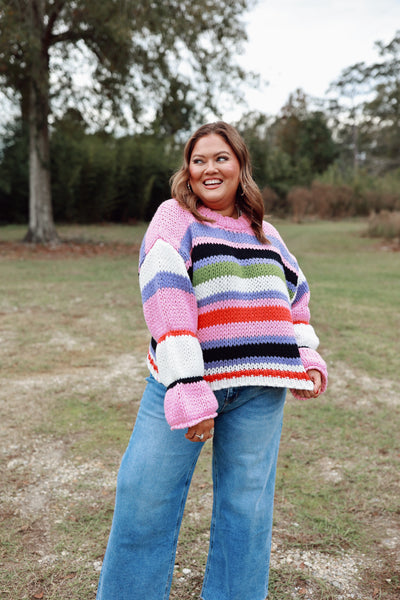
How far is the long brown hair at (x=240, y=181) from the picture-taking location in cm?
168

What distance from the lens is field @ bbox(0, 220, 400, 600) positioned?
85.5 inches

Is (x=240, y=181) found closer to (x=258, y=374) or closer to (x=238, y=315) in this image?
(x=238, y=315)

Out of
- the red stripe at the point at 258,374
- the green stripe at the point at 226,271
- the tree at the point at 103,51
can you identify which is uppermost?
the tree at the point at 103,51

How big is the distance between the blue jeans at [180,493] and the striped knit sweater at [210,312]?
0.30ft

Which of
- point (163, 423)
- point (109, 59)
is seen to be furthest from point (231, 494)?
point (109, 59)

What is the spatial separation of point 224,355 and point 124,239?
14.9 meters

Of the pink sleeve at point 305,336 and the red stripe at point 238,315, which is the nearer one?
the red stripe at point 238,315

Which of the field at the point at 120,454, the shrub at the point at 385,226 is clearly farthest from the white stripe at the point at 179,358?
the shrub at the point at 385,226

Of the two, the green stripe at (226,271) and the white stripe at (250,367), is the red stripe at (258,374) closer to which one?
the white stripe at (250,367)

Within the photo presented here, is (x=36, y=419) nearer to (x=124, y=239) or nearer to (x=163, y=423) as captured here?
(x=163, y=423)

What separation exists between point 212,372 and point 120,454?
175 cm

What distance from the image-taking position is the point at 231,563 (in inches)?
67.2

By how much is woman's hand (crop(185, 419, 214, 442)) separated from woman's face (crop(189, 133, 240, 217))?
69cm

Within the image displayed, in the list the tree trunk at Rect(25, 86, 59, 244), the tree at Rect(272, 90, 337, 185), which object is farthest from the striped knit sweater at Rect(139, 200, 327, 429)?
the tree at Rect(272, 90, 337, 185)
